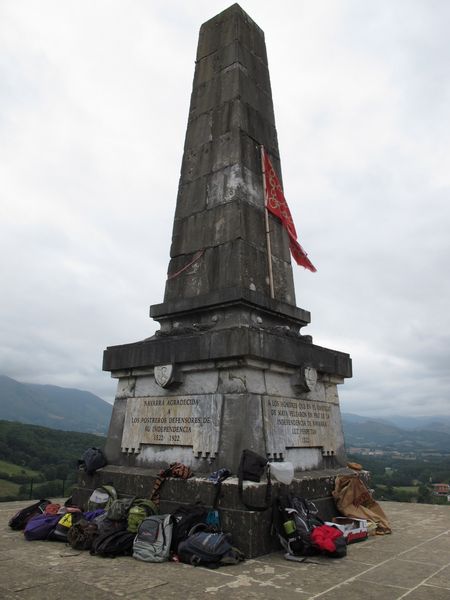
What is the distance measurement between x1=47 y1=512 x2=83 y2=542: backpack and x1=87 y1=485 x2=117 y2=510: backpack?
57cm

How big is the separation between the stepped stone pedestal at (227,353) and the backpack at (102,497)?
0.46 ft

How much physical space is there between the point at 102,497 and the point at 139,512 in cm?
132

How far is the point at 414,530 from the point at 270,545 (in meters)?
3.13

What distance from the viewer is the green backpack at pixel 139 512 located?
5.78 meters

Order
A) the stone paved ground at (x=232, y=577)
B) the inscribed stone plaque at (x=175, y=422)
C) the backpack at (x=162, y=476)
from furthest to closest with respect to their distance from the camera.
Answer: the inscribed stone plaque at (x=175, y=422)
the backpack at (x=162, y=476)
the stone paved ground at (x=232, y=577)

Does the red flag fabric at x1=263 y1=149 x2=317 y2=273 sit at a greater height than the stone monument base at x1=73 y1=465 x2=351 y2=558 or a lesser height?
greater

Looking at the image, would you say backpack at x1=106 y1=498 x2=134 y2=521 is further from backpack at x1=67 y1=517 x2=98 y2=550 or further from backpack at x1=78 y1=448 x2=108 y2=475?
backpack at x1=78 y1=448 x2=108 y2=475

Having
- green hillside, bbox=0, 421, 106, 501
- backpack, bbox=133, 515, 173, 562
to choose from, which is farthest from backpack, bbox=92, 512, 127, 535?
green hillside, bbox=0, 421, 106, 501

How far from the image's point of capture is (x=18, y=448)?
38.4 m

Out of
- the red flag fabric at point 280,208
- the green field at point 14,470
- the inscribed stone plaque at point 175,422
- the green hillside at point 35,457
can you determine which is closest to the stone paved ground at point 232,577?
the inscribed stone plaque at point 175,422

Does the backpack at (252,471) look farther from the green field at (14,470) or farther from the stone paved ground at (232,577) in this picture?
the green field at (14,470)

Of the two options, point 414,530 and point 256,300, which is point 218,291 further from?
point 414,530

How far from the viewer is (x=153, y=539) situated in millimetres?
5199

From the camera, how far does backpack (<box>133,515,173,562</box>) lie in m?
5.09
